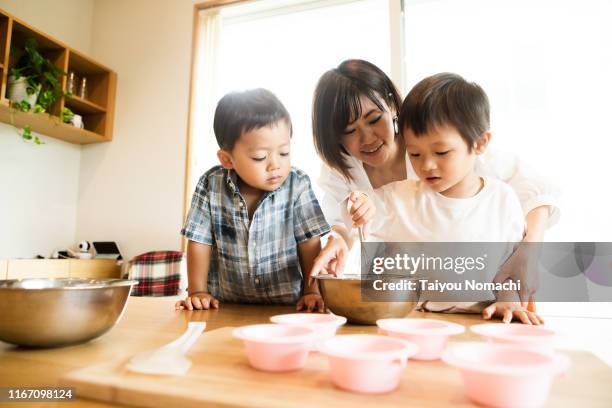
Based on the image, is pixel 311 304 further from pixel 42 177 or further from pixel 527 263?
pixel 42 177

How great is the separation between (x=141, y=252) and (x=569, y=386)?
2.77 m

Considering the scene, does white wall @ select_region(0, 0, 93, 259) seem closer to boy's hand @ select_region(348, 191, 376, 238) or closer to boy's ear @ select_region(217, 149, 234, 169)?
boy's ear @ select_region(217, 149, 234, 169)

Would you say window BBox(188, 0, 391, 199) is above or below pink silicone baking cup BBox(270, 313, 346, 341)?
above

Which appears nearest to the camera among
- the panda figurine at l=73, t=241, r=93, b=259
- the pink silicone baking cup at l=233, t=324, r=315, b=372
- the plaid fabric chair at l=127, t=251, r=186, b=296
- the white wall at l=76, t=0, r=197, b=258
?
the pink silicone baking cup at l=233, t=324, r=315, b=372

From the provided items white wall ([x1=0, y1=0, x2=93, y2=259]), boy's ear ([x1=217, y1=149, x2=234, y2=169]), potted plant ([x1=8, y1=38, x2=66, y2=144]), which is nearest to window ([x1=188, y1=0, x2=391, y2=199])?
potted plant ([x1=8, y1=38, x2=66, y2=144])

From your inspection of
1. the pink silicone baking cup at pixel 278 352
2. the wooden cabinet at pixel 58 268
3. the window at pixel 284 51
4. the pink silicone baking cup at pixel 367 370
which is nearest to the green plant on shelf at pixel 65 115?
the window at pixel 284 51

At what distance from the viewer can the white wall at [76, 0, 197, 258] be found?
2.80 meters

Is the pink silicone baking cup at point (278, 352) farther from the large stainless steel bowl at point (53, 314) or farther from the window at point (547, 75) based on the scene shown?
the window at point (547, 75)

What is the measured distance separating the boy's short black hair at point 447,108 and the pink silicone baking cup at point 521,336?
642mm

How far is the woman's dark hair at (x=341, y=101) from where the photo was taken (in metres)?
1.36

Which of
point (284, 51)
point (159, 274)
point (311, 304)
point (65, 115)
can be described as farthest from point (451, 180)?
point (65, 115)

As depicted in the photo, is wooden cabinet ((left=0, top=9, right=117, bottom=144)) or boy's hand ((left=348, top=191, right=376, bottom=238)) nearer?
boy's hand ((left=348, top=191, right=376, bottom=238))

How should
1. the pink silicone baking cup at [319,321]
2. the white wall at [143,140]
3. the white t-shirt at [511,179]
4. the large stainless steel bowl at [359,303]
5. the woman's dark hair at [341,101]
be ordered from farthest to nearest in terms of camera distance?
the white wall at [143,140] < the woman's dark hair at [341,101] < the white t-shirt at [511,179] < the large stainless steel bowl at [359,303] < the pink silicone baking cup at [319,321]

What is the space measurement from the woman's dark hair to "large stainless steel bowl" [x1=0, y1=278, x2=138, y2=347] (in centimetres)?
95
